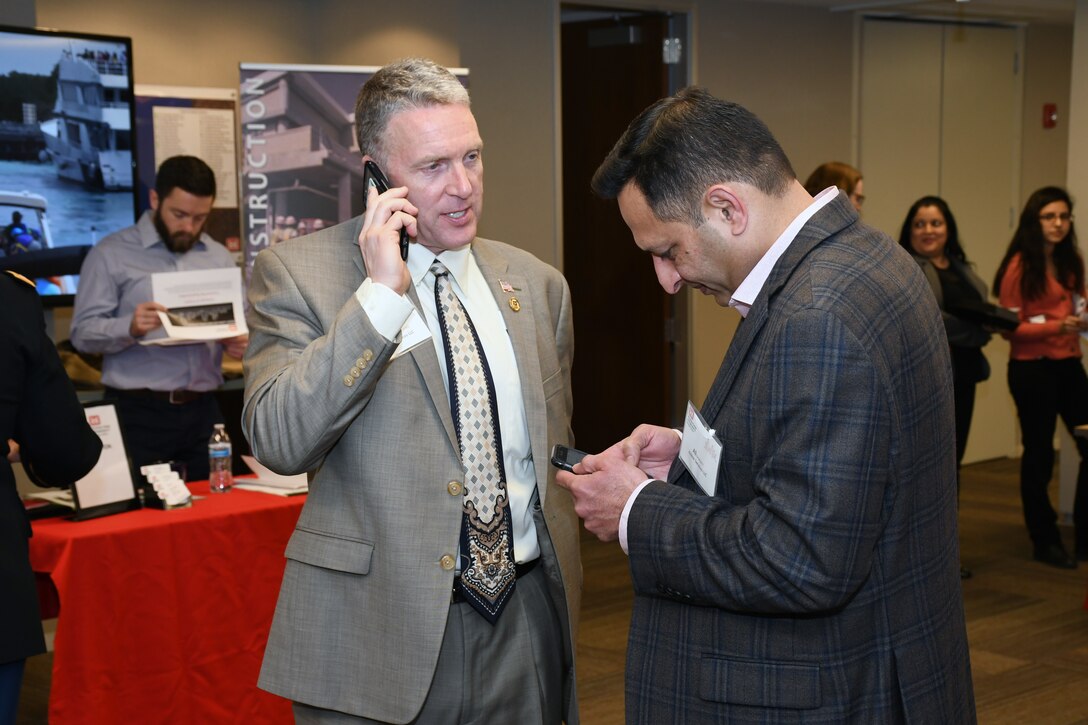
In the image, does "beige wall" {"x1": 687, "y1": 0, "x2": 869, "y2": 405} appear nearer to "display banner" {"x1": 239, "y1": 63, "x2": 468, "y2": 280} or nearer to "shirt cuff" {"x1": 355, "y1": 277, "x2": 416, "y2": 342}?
"display banner" {"x1": 239, "y1": 63, "x2": 468, "y2": 280}

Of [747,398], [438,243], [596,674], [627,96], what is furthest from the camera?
[627,96]

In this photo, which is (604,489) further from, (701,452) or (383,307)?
(383,307)

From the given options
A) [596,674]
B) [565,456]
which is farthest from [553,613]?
[596,674]

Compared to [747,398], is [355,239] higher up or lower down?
higher up

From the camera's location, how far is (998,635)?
4.95 meters

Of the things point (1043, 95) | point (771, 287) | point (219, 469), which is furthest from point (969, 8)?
point (771, 287)

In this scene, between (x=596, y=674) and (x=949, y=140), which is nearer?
(x=596, y=674)

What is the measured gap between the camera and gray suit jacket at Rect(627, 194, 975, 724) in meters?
1.47

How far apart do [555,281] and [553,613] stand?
0.64 meters

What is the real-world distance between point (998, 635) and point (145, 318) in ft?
11.9

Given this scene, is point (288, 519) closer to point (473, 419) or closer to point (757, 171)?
point (473, 419)

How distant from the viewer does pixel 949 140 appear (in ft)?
28.0

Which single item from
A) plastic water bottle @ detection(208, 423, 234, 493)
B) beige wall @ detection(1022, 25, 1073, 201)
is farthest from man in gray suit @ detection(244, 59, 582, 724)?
beige wall @ detection(1022, 25, 1073, 201)

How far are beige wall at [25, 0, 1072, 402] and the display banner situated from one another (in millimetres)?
645
